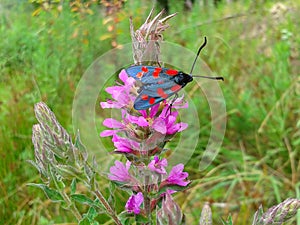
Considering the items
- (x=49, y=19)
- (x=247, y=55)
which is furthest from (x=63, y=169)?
(x=247, y=55)

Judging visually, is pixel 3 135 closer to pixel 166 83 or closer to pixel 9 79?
pixel 9 79

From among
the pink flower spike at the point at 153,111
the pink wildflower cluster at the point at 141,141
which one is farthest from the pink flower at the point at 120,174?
the pink flower spike at the point at 153,111

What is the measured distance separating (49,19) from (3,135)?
2.64 ft

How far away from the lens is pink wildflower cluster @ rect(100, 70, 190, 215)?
0.78m

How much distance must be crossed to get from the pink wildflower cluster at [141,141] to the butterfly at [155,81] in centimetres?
3

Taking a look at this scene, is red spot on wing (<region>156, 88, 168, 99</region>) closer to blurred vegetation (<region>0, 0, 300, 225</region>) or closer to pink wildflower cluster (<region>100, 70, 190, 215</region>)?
pink wildflower cluster (<region>100, 70, 190, 215</region>)

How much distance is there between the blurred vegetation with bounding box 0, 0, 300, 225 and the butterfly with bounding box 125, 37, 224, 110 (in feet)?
3.43

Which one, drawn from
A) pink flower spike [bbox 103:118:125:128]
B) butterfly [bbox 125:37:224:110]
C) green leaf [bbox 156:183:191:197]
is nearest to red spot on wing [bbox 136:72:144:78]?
butterfly [bbox 125:37:224:110]

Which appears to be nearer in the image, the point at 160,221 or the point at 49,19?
the point at 160,221

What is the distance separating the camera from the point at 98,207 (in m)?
0.87

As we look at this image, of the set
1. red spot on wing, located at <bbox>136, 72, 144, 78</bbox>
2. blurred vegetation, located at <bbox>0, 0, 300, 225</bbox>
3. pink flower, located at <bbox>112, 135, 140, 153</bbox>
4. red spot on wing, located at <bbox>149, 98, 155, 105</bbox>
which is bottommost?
blurred vegetation, located at <bbox>0, 0, 300, 225</bbox>

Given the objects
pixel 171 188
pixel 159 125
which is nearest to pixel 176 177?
pixel 171 188

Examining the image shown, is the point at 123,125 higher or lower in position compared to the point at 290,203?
higher

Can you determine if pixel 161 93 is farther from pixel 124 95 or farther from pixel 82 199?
pixel 82 199
